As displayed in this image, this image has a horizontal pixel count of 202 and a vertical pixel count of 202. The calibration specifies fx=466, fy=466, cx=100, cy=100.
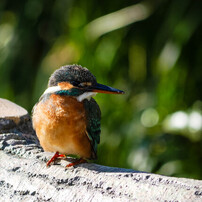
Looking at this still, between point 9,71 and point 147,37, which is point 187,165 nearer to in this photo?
point 147,37

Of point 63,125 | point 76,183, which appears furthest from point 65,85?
point 76,183

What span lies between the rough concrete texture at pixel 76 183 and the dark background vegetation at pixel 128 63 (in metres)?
1.53

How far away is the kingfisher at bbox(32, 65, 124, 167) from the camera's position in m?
1.69

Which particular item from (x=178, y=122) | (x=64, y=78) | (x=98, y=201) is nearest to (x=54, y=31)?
(x=178, y=122)

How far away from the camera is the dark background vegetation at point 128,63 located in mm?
3053

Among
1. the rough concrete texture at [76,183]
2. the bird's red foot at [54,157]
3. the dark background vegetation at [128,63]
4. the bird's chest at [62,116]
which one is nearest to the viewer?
the rough concrete texture at [76,183]

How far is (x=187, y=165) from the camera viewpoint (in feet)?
10.0

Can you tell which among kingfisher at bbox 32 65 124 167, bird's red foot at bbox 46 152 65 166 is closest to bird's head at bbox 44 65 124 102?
kingfisher at bbox 32 65 124 167

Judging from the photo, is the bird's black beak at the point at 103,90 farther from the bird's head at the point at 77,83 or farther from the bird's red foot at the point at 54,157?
the bird's red foot at the point at 54,157

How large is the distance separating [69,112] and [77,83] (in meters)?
0.11

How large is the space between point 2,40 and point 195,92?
73.3 inches

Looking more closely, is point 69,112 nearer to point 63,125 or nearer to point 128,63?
point 63,125

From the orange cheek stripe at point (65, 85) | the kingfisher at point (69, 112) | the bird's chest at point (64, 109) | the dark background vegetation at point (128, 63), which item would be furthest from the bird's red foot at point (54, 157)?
the dark background vegetation at point (128, 63)

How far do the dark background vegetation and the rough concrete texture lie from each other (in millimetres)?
1531
